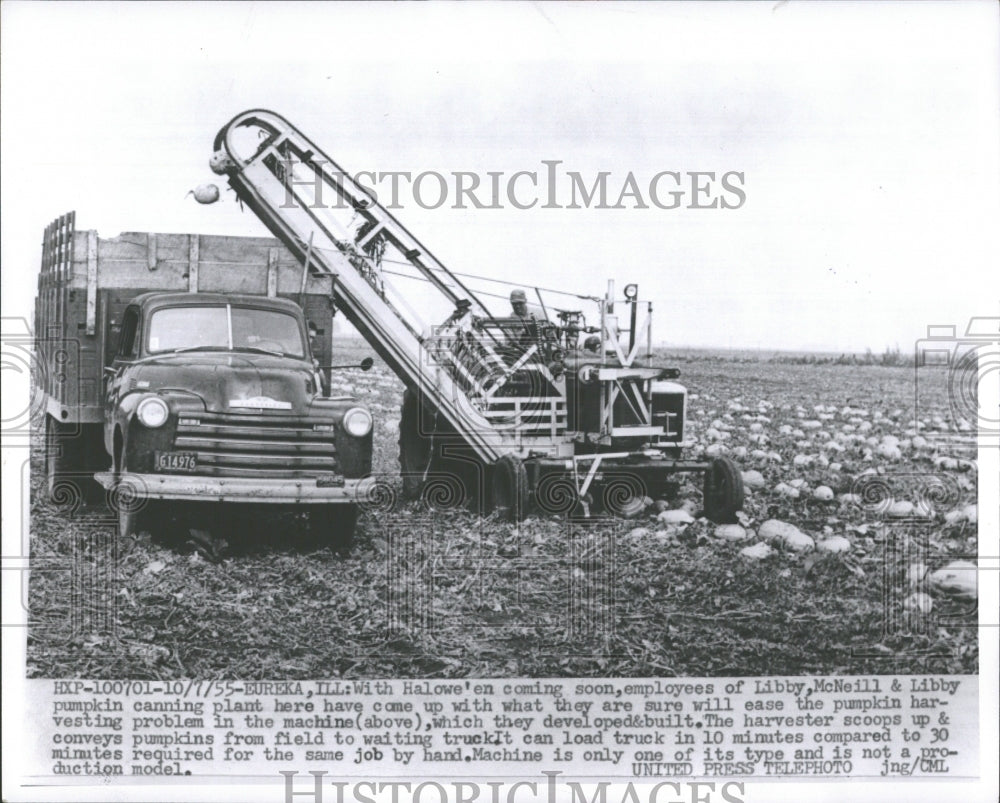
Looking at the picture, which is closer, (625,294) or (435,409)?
(625,294)

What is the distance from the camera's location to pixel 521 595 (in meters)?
5.93

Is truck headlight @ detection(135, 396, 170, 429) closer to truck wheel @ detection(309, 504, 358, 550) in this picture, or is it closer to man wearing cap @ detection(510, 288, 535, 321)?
truck wheel @ detection(309, 504, 358, 550)

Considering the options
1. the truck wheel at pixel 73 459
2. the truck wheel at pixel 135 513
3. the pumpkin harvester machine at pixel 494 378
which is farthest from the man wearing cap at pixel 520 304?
the truck wheel at pixel 73 459

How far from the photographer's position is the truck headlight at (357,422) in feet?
19.6

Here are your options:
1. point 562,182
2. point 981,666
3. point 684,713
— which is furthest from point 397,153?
point 981,666

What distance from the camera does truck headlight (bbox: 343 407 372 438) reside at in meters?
5.96

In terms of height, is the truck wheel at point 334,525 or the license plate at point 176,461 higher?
the license plate at point 176,461

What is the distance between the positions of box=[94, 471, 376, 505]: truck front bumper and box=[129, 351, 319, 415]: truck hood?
0.39 metres

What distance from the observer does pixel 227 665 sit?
5.70 m

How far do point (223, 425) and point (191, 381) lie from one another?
1.24 ft

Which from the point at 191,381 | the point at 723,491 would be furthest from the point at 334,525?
the point at 723,491

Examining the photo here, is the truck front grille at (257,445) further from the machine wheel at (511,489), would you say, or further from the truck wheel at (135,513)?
the machine wheel at (511,489)

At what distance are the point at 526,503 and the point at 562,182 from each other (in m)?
1.83

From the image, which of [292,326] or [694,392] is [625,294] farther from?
[292,326]
